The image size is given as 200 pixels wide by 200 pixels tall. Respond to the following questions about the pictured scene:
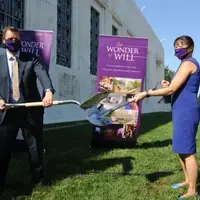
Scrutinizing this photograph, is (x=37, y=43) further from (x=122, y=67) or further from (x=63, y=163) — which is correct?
(x=63, y=163)

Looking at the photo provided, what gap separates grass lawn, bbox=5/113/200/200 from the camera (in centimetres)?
448

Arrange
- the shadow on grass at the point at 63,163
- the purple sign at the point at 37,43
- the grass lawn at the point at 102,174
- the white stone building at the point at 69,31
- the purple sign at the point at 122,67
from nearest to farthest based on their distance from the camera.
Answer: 1. the grass lawn at the point at 102,174
2. the shadow on grass at the point at 63,163
3. the purple sign at the point at 37,43
4. the purple sign at the point at 122,67
5. the white stone building at the point at 69,31

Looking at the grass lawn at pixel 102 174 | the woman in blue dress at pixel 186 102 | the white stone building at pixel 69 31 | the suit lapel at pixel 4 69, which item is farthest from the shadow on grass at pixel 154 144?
the white stone building at pixel 69 31

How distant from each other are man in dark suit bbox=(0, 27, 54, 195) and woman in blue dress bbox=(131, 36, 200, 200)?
114 cm

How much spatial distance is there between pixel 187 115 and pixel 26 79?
1790mm

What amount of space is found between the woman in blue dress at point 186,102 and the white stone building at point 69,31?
887cm

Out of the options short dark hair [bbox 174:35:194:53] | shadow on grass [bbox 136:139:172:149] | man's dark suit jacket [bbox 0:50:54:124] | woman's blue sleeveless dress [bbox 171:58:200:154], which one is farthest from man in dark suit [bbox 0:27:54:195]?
shadow on grass [bbox 136:139:172:149]

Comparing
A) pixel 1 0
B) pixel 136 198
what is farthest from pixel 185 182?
pixel 1 0

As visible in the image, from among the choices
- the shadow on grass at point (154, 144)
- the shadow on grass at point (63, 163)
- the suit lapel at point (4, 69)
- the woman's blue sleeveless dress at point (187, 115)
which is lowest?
the shadow on grass at point (154, 144)

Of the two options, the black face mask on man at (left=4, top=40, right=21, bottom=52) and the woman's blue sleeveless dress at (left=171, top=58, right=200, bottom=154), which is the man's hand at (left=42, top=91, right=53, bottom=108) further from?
the woman's blue sleeveless dress at (left=171, top=58, right=200, bottom=154)

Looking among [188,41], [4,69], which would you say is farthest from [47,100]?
[188,41]

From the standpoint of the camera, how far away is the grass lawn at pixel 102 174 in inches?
176

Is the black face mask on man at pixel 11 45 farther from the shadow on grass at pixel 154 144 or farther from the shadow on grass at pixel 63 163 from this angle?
the shadow on grass at pixel 154 144

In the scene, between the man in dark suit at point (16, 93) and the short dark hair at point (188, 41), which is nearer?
the man in dark suit at point (16, 93)
